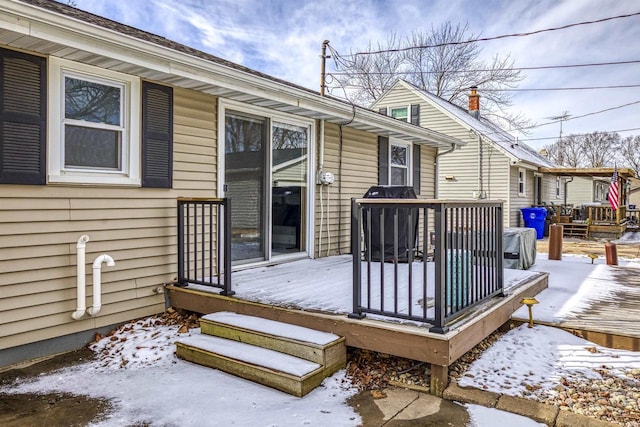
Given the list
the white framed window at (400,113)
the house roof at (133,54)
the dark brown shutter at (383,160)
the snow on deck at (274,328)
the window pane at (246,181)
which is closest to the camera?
the house roof at (133,54)

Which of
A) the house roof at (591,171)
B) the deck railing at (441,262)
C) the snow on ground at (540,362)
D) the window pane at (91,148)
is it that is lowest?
the snow on ground at (540,362)

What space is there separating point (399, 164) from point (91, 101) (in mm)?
5414

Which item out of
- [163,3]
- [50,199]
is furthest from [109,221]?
[163,3]

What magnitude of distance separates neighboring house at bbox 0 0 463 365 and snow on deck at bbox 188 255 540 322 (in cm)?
46

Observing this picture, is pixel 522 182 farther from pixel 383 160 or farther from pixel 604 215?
pixel 383 160

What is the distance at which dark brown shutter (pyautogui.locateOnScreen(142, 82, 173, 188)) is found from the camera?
3.94 m

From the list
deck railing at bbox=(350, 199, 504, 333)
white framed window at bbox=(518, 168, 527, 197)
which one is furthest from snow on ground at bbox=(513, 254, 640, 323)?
white framed window at bbox=(518, 168, 527, 197)

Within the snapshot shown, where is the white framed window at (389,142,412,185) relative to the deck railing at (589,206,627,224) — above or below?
above

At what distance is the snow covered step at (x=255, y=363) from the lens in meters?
2.71

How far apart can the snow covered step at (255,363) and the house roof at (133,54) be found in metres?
2.27

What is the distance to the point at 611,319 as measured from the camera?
3963 mm

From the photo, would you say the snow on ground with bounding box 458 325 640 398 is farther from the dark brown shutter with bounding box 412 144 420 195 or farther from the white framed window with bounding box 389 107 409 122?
the white framed window with bounding box 389 107 409 122

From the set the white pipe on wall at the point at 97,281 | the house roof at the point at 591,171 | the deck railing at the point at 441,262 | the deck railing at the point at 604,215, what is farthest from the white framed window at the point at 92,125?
the deck railing at the point at 604,215

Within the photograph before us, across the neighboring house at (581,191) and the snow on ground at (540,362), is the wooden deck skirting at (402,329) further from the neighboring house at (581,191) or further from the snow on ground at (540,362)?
the neighboring house at (581,191)
